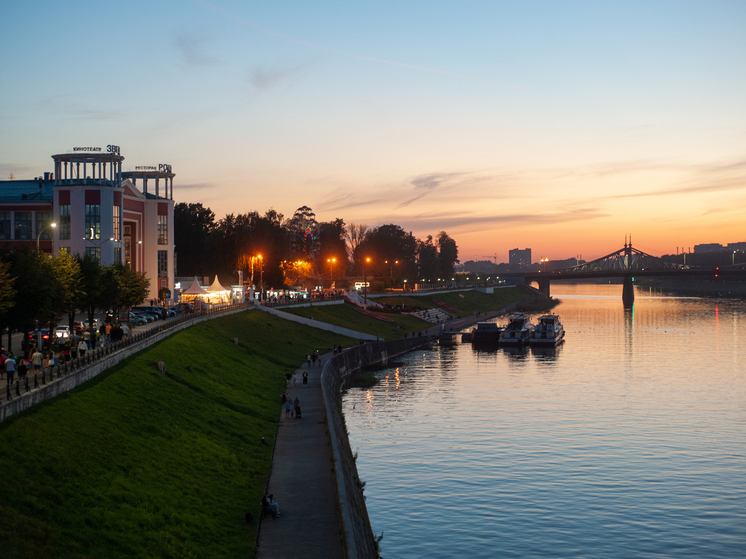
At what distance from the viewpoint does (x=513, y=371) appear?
7944 cm

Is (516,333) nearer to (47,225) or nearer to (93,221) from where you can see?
(93,221)

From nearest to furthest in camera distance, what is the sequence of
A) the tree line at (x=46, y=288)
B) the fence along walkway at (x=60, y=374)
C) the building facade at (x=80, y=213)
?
the fence along walkway at (x=60, y=374) < the tree line at (x=46, y=288) < the building facade at (x=80, y=213)

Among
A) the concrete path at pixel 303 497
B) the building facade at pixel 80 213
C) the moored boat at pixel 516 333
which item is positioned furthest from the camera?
the moored boat at pixel 516 333

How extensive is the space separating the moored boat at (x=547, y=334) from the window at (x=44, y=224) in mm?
67589

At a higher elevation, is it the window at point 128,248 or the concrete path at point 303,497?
the window at point 128,248

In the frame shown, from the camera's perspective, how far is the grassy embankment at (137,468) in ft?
68.4

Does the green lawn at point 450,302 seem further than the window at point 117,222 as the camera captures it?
Yes

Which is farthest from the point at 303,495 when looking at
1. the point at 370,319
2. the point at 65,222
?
the point at 370,319

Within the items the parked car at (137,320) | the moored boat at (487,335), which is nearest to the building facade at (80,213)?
the parked car at (137,320)

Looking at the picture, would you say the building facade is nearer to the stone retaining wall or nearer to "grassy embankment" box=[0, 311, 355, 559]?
the stone retaining wall

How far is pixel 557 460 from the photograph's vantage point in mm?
40156

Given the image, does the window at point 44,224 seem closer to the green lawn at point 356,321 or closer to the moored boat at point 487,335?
the green lawn at point 356,321

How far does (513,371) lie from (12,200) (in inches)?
2589

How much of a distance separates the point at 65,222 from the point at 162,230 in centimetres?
1837
